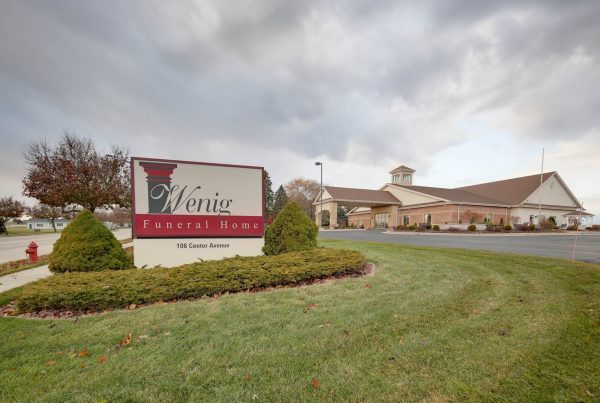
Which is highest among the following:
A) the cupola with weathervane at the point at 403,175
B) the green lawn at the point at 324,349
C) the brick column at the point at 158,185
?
the cupola with weathervane at the point at 403,175

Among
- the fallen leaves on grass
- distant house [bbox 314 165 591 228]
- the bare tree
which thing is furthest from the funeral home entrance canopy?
the fallen leaves on grass

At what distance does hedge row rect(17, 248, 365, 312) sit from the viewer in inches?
174

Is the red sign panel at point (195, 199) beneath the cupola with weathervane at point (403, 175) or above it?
beneath

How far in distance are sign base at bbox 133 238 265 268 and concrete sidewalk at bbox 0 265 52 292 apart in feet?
9.00

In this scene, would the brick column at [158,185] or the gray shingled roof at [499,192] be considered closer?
the brick column at [158,185]

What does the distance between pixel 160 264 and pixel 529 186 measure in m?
49.7

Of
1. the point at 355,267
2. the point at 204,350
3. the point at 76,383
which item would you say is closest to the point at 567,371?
the point at 204,350

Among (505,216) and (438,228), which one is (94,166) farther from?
(505,216)

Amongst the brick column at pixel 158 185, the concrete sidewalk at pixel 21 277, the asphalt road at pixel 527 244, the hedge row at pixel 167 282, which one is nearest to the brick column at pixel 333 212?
the asphalt road at pixel 527 244

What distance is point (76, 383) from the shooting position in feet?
8.35

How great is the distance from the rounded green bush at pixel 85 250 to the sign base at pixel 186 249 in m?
0.49

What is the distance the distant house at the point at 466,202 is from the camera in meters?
34.9

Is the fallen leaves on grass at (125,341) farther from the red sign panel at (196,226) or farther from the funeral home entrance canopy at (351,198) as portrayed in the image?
the funeral home entrance canopy at (351,198)

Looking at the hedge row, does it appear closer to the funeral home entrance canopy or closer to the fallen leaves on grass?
the fallen leaves on grass
